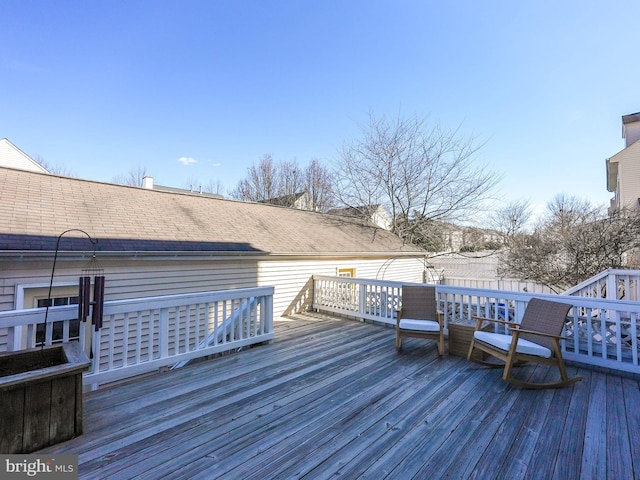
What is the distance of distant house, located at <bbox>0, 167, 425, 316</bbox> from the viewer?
16.3 ft

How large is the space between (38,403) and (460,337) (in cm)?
444

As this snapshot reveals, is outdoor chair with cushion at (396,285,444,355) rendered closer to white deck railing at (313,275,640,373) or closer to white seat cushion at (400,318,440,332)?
white seat cushion at (400,318,440,332)

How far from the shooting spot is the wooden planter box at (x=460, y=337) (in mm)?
4098

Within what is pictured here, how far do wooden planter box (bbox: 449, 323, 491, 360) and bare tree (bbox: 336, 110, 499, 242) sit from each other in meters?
10.1

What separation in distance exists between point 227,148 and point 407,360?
18.0 meters

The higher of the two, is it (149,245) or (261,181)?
(261,181)

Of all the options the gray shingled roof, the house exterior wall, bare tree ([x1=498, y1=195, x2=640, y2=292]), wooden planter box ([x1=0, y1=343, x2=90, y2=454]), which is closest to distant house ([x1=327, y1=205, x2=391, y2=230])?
the gray shingled roof

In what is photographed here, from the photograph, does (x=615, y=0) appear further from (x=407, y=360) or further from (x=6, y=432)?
(x=6, y=432)

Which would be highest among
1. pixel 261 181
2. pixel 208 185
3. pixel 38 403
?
pixel 208 185

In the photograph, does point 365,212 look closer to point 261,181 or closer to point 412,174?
point 412,174

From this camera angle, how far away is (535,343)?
11.3ft

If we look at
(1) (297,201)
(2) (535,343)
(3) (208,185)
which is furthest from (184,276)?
(3) (208,185)

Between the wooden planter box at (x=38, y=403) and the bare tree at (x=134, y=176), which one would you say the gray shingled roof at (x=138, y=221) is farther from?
the bare tree at (x=134, y=176)

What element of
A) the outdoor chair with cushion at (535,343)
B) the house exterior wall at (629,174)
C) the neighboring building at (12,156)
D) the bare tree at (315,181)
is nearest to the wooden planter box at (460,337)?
the outdoor chair with cushion at (535,343)
